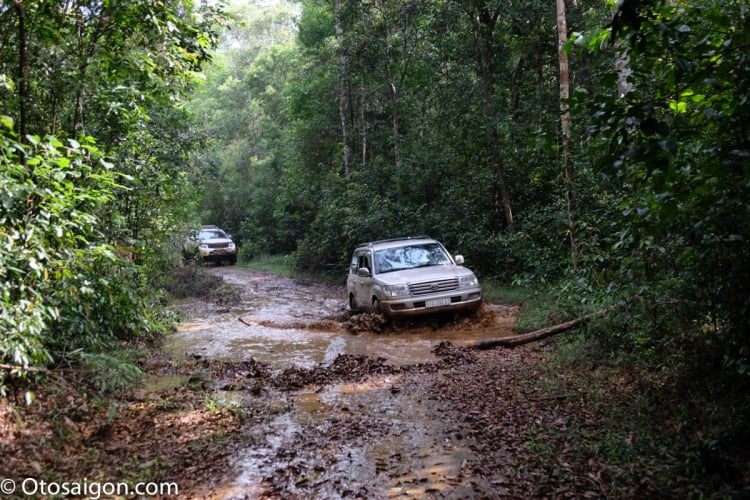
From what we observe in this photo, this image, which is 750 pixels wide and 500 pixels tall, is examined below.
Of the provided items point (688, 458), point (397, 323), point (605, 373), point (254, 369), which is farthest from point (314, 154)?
point (688, 458)

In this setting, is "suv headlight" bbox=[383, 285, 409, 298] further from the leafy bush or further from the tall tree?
the tall tree

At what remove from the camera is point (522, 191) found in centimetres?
1630

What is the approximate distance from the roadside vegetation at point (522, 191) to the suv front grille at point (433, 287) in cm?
151

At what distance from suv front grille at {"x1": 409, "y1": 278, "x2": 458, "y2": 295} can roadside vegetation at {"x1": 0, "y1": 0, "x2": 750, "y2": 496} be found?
151 centimetres

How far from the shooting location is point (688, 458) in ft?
11.8

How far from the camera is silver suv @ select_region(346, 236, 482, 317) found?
400 inches

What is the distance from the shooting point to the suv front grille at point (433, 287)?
33.3 ft

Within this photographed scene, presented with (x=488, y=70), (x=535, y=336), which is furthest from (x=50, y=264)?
(x=488, y=70)

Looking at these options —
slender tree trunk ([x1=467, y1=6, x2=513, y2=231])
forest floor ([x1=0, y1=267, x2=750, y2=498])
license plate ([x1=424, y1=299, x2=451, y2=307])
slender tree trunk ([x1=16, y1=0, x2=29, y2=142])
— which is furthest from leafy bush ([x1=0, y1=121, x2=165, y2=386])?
slender tree trunk ([x1=467, y1=6, x2=513, y2=231])

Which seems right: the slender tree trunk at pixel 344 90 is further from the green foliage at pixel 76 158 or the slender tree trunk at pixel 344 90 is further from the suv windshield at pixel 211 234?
the green foliage at pixel 76 158

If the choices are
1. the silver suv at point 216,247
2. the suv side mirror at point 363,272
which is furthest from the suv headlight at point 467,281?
the silver suv at point 216,247

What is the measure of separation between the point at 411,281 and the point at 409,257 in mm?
1351

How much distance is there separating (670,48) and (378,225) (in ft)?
49.4

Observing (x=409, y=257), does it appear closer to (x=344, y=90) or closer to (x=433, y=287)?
(x=433, y=287)
